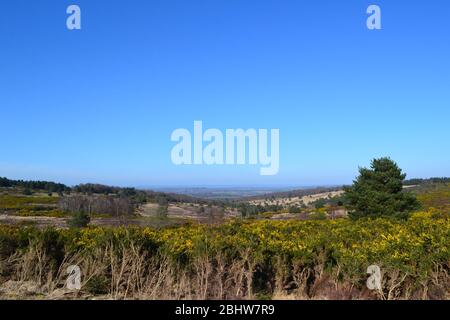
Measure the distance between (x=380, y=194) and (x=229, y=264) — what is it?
23.7 meters

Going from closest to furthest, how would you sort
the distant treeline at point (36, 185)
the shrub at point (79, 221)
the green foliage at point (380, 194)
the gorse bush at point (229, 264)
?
the gorse bush at point (229, 264) → the green foliage at point (380, 194) → the shrub at point (79, 221) → the distant treeline at point (36, 185)

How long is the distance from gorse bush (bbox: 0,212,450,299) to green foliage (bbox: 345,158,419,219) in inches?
822

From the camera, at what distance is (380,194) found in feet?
96.0

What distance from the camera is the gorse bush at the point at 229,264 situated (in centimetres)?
733

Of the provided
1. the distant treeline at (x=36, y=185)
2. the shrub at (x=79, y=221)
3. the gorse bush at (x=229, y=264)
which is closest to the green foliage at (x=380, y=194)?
the shrub at (x=79, y=221)

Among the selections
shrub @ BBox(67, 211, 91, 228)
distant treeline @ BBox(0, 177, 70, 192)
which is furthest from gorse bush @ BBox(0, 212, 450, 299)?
distant treeline @ BBox(0, 177, 70, 192)

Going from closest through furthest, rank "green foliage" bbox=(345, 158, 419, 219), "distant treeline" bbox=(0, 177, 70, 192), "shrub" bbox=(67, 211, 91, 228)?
1. "green foliage" bbox=(345, 158, 419, 219)
2. "shrub" bbox=(67, 211, 91, 228)
3. "distant treeline" bbox=(0, 177, 70, 192)

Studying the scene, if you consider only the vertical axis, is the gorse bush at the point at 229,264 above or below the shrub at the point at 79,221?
above

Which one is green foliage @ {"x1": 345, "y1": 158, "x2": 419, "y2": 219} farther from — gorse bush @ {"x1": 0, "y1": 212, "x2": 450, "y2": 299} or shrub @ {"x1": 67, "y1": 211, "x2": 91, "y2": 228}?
gorse bush @ {"x1": 0, "y1": 212, "x2": 450, "y2": 299}

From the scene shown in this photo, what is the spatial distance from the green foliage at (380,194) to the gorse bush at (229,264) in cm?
2087

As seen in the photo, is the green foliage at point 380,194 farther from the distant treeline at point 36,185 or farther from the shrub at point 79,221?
the distant treeline at point 36,185

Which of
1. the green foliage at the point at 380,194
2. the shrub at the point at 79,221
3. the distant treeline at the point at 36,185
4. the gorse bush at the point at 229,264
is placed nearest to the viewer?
the gorse bush at the point at 229,264

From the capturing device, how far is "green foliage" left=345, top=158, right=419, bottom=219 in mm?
29203

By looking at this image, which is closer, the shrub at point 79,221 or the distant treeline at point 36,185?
the shrub at point 79,221
